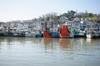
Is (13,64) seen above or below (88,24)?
below

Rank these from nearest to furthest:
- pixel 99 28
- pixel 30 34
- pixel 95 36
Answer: pixel 95 36 → pixel 30 34 → pixel 99 28

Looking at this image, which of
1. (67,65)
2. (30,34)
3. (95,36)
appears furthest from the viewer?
(30,34)

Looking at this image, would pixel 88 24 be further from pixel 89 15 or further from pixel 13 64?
pixel 13 64

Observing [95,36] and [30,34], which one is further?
[30,34]

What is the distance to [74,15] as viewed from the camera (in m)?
87.0

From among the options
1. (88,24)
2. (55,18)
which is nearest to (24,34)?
(88,24)

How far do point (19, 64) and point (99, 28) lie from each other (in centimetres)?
5391

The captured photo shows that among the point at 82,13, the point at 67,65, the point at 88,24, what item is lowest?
the point at 67,65

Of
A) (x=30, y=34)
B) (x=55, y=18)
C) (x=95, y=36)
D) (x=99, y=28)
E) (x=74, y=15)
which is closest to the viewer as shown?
(x=95, y=36)

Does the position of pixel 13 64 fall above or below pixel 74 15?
below

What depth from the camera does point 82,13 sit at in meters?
89.9

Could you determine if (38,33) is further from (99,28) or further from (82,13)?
(82,13)

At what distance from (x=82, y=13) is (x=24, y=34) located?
145ft

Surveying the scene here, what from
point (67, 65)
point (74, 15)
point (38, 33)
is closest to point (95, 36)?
point (38, 33)
